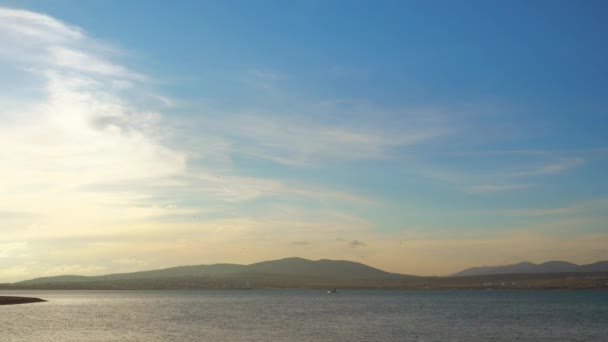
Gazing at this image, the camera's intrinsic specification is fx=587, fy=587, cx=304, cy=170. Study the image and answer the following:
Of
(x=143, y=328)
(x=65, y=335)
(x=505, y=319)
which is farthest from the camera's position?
(x=505, y=319)

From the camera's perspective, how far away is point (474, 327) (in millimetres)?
88938

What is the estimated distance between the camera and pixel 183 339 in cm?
7244

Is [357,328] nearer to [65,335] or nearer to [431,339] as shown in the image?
[431,339]

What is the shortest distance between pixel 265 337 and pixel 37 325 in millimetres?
41888

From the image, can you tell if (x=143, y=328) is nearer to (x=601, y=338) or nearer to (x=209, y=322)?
(x=209, y=322)

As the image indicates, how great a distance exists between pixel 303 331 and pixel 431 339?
1800 centimetres

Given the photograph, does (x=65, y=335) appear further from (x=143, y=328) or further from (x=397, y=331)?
(x=397, y=331)

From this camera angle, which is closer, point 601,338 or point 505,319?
point 601,338

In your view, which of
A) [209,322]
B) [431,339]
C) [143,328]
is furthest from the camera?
[209,322]

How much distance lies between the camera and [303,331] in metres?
80.9

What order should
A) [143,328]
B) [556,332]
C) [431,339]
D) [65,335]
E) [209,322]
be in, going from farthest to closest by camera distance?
[209,322]
[143,328]
[556,332]
[65,335]
[431,339]

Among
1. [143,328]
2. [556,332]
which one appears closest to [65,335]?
[143,328]

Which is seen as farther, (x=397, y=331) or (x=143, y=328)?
(x=143, y=328)

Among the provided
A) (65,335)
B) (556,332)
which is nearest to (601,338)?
(556,332)
